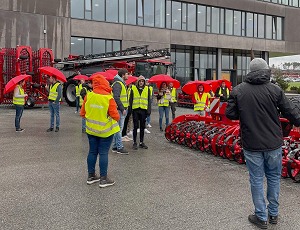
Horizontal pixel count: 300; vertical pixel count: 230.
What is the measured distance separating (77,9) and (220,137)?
21.3 metres

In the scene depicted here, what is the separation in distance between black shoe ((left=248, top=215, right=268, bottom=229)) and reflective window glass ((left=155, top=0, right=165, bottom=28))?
87.5 feet

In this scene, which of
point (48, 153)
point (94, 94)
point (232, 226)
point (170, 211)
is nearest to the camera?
point (232, 226)

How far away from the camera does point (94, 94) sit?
5465mm

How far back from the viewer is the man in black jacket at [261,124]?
3930 millimetres

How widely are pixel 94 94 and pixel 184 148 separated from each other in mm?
3768

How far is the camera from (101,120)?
5.40 meters

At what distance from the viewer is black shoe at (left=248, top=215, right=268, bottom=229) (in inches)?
156

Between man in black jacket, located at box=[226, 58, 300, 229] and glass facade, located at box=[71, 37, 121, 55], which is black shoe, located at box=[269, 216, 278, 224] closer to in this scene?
man in black jacket, located at box=[226, 58, 300, 229]

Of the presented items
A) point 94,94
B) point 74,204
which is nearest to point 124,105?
point 94,94

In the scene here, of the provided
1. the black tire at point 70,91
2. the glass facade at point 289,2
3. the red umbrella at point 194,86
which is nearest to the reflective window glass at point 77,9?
the black tire at point 70,91

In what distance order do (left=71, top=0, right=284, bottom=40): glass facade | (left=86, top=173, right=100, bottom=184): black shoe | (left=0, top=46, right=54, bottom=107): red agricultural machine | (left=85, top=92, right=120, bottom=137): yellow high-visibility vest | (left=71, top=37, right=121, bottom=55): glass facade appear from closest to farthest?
(left=85, top=92, right=120, bottom=137): yellow high-visibility vest → (left=86, top=173, right=100, bottom=184): black shoe → (left=0, top=46, right=54, bottom=107): red agricultural machine → (left=71, top=37, right=121, bottom=55): glass facade → (left=71, top=0, right=284, bottom=40): glass facade

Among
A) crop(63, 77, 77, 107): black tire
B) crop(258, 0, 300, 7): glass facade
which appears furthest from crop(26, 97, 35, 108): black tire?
crop(258, 0, 300, 7): glass facade

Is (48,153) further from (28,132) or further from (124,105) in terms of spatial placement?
(28,132)

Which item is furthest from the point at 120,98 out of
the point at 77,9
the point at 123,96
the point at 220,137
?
the point at 77,9
